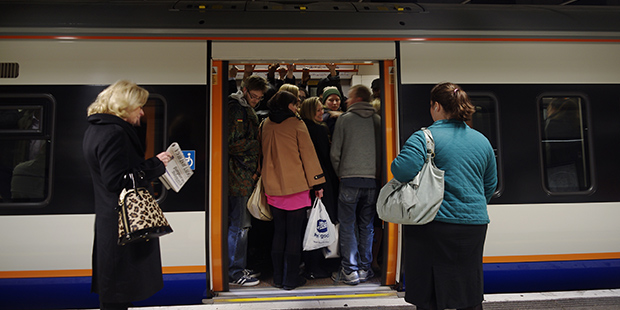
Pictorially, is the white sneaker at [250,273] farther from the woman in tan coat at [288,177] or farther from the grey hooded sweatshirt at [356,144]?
the grey hooded sweatshirt at [356,144]

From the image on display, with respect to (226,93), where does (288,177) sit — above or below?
below

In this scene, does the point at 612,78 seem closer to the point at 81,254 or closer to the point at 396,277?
the point at 396,277

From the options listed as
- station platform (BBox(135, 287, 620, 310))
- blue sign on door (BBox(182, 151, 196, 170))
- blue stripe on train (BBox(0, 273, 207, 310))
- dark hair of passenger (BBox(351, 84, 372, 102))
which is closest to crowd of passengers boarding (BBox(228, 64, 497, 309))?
dark hair of passenger (BBox(351, 84, 372, 102))

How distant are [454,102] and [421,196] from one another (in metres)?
0.60

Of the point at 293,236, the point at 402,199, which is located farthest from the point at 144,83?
the point at 402,199

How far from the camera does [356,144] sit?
3.79 m

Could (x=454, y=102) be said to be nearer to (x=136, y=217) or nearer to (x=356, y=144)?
(x=356, y=144)

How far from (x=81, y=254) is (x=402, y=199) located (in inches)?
106

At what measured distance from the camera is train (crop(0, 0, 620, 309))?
3.23 metres

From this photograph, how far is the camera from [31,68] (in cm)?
326

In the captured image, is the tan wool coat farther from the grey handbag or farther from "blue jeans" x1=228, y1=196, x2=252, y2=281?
the grey handbag

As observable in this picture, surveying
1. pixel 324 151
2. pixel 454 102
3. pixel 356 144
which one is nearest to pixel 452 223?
pixel 454 102

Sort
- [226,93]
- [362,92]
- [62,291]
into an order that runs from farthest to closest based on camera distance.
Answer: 1. [362,92]
2. [226,93]
3. [62,291]

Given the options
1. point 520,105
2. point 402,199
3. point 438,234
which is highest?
point 520,105
